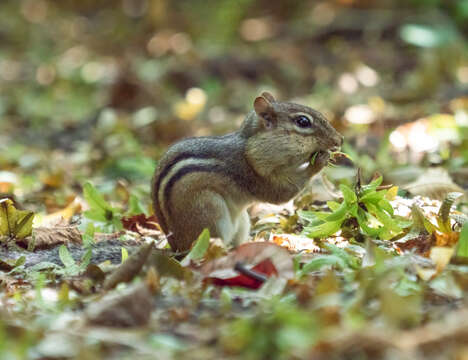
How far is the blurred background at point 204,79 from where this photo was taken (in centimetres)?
700

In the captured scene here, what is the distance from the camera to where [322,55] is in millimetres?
11328

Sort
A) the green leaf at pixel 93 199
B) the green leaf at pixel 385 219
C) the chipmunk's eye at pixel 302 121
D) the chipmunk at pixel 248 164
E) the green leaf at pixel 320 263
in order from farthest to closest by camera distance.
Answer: the green leaf at pixel 93 199, the chipmunk's eye at pixel 302 121, the chipmunk at pixel 248 164, the green leaf at pixel 385 219, the green leaf at pixel 320 263

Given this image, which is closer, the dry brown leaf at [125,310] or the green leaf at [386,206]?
the dry brown leaf at [125,310]

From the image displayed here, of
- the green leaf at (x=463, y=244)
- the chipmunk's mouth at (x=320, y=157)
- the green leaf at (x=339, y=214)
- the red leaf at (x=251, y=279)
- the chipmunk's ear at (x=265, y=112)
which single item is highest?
the chipmunk's ear at (x=265, y=112)

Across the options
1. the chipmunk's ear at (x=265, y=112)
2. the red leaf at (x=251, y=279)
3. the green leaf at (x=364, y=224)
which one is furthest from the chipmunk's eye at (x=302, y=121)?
the red leaf at (x=251, y=279)

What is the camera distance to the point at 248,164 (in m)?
4.79

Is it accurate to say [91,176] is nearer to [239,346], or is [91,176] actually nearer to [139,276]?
[139,276]

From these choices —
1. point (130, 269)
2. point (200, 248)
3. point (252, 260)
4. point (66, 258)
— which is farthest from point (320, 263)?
point (66, 258)

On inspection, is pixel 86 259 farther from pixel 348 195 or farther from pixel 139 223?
pixel 348 195

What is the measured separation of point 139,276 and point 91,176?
381 centimetres

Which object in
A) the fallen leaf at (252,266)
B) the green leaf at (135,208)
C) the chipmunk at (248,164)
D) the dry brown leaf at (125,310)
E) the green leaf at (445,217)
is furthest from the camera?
the green leaf at (135,208)

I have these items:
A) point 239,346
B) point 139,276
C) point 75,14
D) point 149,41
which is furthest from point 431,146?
point 75,14

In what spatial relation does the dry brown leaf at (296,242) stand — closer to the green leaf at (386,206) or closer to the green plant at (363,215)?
the green plant at (363,215)

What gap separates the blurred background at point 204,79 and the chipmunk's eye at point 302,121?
1.34 m
